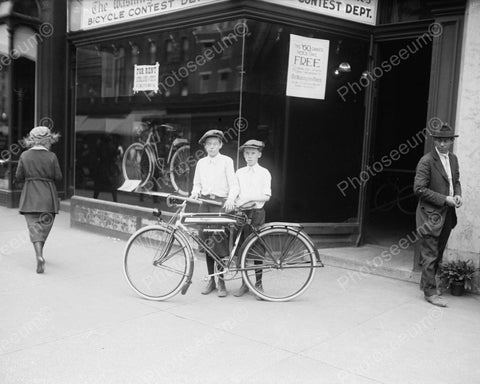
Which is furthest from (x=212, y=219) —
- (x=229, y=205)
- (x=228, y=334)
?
(x=228, y=334)

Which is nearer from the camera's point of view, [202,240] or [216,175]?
[202,240]

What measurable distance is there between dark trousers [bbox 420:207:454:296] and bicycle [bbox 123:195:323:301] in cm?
113

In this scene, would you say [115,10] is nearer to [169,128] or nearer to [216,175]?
[169,128]

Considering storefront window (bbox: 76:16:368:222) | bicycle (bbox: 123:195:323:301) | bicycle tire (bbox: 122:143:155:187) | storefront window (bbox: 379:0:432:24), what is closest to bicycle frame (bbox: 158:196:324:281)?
bicycle (bbox: 123:195:323:301)

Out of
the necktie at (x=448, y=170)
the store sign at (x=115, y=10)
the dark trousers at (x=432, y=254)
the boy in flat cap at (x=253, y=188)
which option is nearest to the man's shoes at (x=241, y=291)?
the boy in flat cap at (x=253, y=188)

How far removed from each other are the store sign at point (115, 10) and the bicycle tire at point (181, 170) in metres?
2.01

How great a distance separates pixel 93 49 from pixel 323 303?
19.9ft

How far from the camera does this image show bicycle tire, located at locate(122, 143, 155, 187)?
28.3 ft

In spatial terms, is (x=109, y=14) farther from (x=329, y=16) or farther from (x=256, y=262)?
(x=256, y=262)

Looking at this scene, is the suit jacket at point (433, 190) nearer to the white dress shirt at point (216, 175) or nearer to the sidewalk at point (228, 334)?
the sidewalk at point (228, 334)

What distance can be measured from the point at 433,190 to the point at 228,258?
7.33ft

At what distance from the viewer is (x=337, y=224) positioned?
7.68 meters

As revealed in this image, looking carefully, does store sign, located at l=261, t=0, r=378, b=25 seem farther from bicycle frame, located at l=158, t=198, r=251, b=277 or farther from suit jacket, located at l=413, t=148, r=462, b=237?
bicycle frame, located at l=158, t=198, r=251, b=277

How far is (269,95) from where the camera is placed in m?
7.02
